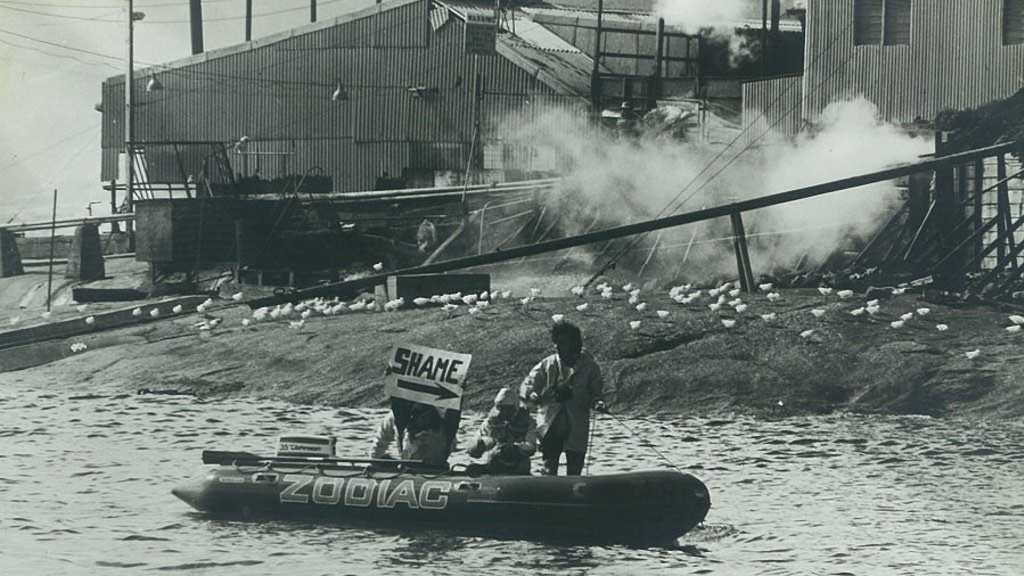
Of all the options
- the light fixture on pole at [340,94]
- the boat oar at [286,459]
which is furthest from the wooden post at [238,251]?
the boat oar at [286,459]

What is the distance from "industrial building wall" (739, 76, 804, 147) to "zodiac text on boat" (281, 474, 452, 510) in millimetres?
23835

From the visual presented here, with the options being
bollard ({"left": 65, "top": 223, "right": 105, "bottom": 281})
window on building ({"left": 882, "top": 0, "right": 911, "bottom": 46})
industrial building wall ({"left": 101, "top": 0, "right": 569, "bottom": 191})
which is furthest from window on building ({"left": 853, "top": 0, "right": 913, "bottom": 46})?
bollard ({"left": 65, "top": 223, "right": 105, "bottom": 281})

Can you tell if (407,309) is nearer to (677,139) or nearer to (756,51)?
(677,139)

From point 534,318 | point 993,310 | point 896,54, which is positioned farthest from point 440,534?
point 896,54

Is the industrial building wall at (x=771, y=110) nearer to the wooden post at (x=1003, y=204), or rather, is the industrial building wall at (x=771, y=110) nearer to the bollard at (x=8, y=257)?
the wooden post at (x=1003, y=204)

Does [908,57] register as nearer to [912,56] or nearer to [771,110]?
[912,56]

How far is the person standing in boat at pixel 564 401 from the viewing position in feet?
45.3

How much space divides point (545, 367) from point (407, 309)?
15.5 m

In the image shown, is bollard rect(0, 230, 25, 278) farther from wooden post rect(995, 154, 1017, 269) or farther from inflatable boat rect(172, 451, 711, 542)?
inflatable boat rect(172, 451, 711, 542)

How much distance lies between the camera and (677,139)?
39000 millimetres

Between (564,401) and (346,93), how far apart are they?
38184 millimetres

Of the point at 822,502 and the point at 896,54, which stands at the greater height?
the point at 896,54

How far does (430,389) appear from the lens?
45.2ft

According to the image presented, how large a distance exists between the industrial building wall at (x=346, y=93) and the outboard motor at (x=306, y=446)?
32663 mm
